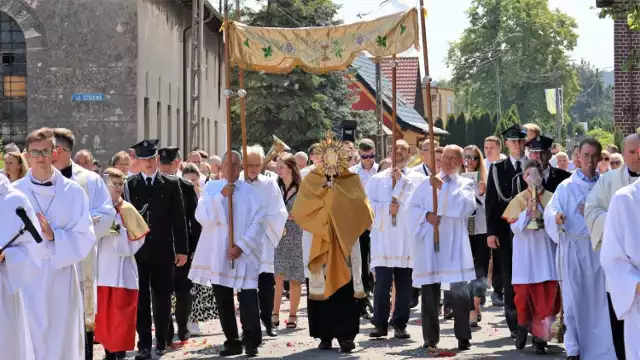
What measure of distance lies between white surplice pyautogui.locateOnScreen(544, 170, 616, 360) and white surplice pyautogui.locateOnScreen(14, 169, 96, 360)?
15.3 feet

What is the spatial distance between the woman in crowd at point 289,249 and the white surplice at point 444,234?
274 cm

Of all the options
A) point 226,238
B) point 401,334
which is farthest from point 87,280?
point 401,334

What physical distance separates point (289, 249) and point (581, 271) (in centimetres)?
508

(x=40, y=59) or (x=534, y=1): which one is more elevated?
(x=534, y=1)

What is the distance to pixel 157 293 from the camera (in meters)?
13.8

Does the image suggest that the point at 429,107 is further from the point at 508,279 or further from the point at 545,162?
the point at 508,279

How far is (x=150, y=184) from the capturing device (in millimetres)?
13844

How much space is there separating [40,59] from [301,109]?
13.8 meters

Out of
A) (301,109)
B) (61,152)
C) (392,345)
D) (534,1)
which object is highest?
(534,1)

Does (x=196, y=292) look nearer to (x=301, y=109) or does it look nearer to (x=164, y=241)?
(x=164, y=241)

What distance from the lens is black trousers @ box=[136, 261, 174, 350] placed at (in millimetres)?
13648

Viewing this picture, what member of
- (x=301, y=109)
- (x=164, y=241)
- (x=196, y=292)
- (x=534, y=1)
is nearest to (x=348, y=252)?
(x=164, y=241)

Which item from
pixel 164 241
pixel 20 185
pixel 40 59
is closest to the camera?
pixel 20 185

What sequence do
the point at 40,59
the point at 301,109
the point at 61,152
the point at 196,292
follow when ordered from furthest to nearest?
the point at 301,109
the point at 40,59
the point at 196,292
the point at 61,152
